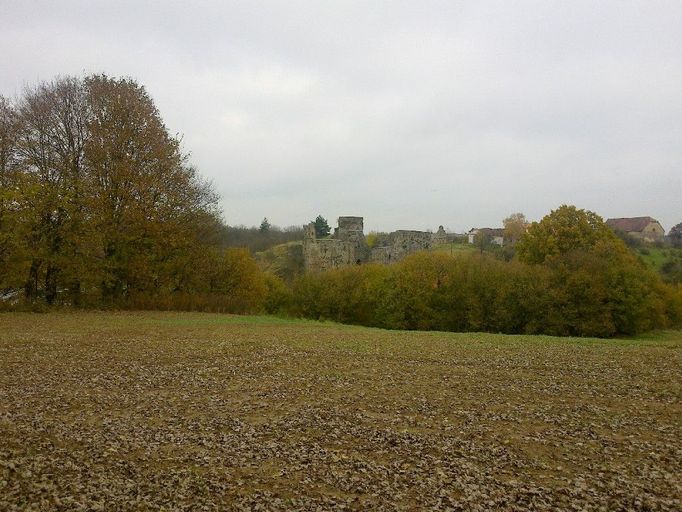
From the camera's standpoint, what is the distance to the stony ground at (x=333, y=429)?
634cm

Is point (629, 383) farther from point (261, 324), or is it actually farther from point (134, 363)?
point (261, 324)

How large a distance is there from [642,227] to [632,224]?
2.56 metres

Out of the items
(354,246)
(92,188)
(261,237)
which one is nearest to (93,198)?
(92,188)

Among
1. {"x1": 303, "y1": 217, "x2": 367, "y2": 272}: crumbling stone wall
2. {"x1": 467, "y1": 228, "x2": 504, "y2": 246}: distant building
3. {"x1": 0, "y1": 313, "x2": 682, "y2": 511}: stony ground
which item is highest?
{"x1": 467, "y1": 228, "x2": 504, "y2": 246}: distant building

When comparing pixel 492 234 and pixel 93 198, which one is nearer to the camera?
pixel 93 198

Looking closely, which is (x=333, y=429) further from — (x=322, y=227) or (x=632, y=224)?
(x=632, y=224)

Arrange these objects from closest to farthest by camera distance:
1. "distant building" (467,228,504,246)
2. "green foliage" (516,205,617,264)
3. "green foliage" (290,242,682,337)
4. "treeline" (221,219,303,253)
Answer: "green foliage" (290,242,682,337) → "green foliage" (516,205,617,264) → "treeline" (221,219,303,253) → "distant building" (467,228,504,246)

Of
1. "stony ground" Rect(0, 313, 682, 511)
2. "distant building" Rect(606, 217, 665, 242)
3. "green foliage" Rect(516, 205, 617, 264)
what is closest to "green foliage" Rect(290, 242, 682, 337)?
"green foliage" Rect(516, 205, 617, 264)

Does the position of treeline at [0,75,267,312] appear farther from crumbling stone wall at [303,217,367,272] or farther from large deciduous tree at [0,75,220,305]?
crumbling stone wall at [303,217,367,272]

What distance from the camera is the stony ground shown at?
20.8 ft

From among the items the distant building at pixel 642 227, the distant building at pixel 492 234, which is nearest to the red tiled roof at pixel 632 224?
the distant building at pixel 642 227

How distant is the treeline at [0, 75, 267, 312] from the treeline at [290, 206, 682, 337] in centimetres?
1492

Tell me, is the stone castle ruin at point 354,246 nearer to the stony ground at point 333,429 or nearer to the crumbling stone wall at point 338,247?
the crumbling stone wall at point 338,247

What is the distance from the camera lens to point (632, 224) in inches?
3676
